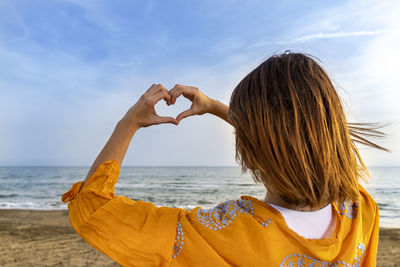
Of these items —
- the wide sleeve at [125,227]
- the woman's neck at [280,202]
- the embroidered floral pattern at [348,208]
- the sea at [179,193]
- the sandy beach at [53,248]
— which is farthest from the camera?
the sea at [179,193]

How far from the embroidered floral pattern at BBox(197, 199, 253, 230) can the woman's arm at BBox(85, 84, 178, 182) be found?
11.6 inches

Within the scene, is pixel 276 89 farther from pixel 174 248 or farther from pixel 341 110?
pixel 174 248

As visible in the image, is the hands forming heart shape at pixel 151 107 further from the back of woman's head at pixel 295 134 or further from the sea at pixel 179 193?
the sea at pixel 179 193

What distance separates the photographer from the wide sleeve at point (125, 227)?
0.77 meters

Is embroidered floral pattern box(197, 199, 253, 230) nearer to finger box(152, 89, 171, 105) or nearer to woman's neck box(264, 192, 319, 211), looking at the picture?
woman's neck box(264, 192, 319, 211)

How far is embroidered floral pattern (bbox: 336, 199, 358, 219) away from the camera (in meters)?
0.98

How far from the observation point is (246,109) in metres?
0.83

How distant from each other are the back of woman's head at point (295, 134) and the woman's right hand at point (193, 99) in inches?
8.3

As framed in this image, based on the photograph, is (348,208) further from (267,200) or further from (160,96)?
(160,96)

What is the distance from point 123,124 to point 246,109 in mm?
387

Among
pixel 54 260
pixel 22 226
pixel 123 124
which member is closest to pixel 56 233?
pixel 22 226

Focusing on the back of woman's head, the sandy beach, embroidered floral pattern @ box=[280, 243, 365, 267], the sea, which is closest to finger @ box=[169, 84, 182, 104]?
the back of woman's head

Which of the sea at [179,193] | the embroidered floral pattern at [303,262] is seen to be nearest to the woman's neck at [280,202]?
the embroidered floral pattern at [303,262]

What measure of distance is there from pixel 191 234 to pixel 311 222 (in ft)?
1.15
